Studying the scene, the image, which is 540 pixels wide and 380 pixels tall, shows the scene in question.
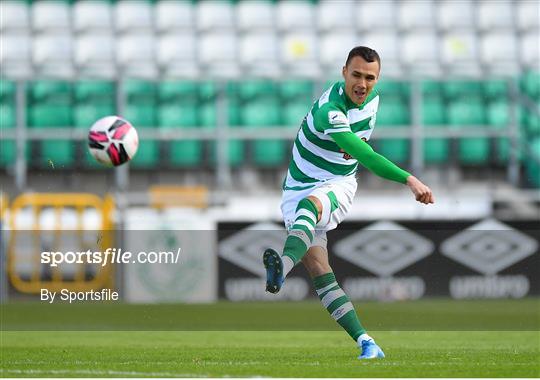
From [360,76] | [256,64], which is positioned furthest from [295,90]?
[360,76]

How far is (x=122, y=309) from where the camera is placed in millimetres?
13461

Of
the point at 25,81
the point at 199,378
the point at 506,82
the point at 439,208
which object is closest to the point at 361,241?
the point at 439,208

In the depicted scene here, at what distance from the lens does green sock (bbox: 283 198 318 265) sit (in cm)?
614

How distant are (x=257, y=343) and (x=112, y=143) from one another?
1.87m

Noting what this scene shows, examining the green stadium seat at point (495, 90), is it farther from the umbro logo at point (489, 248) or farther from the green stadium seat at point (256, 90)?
the umbro logo at point (489, 248)

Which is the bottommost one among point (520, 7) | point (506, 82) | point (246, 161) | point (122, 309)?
point (122, 309)

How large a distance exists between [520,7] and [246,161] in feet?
19.2

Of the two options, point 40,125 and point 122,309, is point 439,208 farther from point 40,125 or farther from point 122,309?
point 40,125

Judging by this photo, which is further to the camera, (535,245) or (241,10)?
(241,10)

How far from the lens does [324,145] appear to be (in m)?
6.56

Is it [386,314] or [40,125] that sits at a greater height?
[40,125]

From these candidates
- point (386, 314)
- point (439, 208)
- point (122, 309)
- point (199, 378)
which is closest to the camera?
point (199, 378)

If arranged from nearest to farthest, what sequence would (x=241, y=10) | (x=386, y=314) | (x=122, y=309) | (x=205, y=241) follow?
(x=386, y=314), (x=122, y=309), (x=205, y=241), (x=241, y=10)
